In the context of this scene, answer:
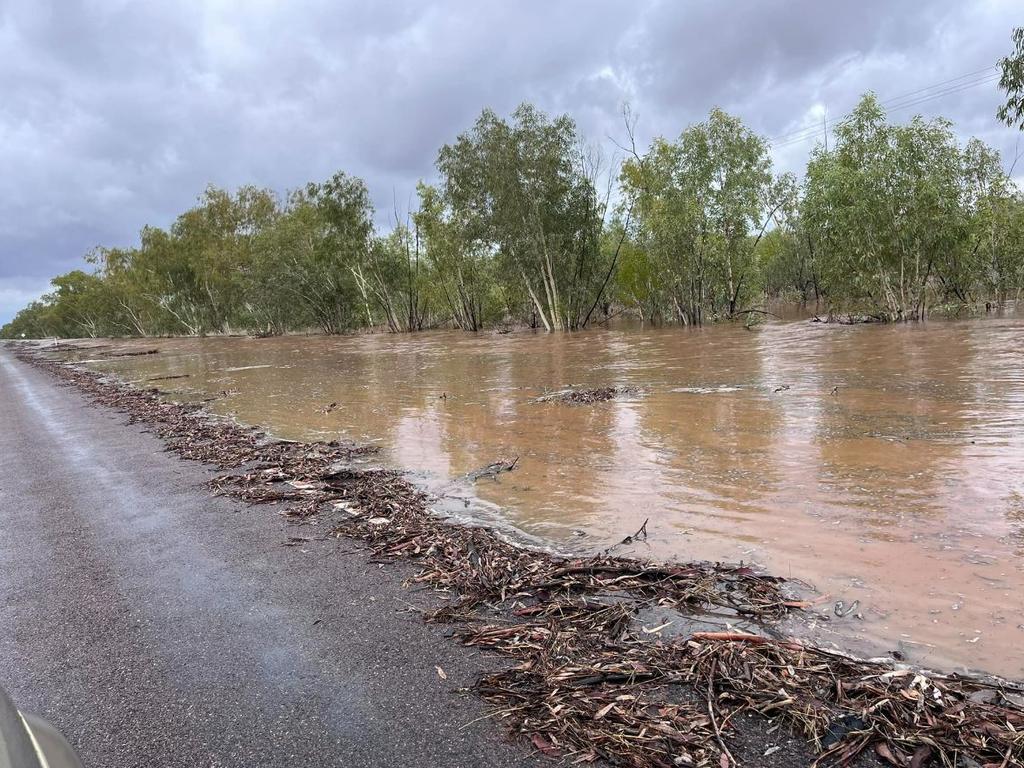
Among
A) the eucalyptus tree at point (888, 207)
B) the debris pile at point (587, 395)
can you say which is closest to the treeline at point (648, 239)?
the eucalyptus tree at point (888, 207)

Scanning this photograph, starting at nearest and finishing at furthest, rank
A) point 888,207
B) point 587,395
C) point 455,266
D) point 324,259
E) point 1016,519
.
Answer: point 1016,519, point 587,395, point 888,207, point 455,266, point 324,259

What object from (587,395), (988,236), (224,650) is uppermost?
(988,236)

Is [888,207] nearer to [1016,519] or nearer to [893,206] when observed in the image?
[893,206]

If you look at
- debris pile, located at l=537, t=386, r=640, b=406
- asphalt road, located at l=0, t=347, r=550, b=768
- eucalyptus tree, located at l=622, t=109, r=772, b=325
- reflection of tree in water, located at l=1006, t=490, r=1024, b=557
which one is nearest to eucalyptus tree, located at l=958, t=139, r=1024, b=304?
eucalyptus tree, located at l=622, t=109, r=772, b=325

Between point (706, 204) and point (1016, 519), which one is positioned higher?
point (706, 204)

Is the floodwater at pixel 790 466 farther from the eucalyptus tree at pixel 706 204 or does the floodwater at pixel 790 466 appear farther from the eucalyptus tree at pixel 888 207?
the eucalyptus tree at pixel 706 204

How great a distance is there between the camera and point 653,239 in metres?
31.4

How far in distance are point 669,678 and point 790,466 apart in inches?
147

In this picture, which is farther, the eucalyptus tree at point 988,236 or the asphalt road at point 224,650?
the eucalyptus tree at point 988,236

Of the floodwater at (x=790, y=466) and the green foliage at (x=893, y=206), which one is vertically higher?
the green foliage at (x=893, y=206)

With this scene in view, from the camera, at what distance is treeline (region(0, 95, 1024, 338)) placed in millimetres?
23281

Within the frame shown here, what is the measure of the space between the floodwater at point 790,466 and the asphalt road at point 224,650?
63.5 inches

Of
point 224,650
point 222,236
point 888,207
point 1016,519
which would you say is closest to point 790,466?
point 1016,519

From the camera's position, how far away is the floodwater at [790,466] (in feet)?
10.6
